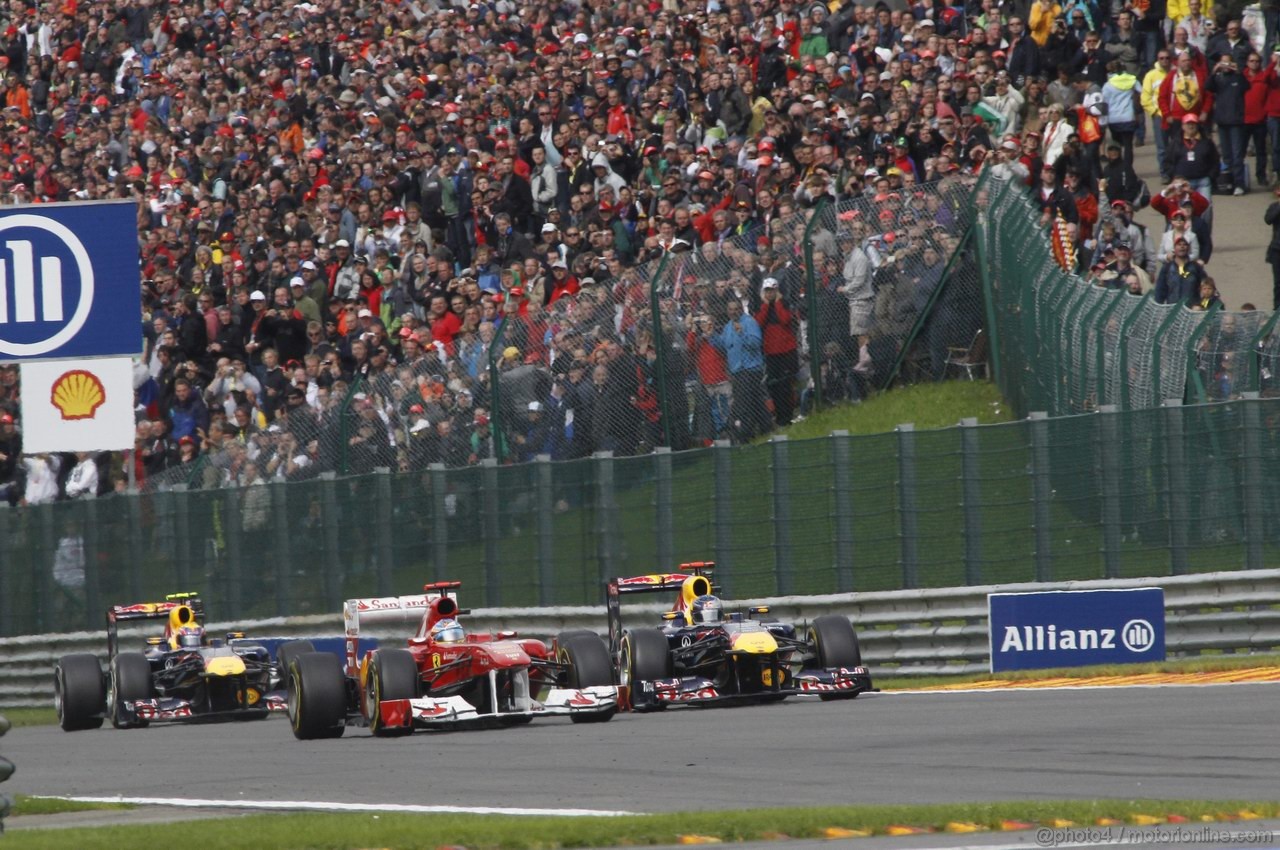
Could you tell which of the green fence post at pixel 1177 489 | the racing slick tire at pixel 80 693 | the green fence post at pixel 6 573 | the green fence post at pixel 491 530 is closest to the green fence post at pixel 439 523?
the green fence post at pixel 491 530

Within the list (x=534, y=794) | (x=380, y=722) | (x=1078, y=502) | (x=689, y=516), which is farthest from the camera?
(x=689, y=516)

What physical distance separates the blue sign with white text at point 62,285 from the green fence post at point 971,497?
304 inches

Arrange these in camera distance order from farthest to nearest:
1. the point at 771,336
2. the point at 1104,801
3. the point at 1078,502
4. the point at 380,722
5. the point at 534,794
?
1. the point at 771,336
2. the point at 1078,502
3. the point at 380,722
4. the point at 534,794
5. the point at 1104,801

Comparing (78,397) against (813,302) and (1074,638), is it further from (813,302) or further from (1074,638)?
(813,302)

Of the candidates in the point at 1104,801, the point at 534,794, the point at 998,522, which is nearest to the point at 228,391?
the point at 998,522

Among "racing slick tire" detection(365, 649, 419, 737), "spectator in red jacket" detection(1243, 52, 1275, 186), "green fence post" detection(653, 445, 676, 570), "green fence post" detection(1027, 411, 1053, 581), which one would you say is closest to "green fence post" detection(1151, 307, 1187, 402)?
"green fence post" detection(1027, 411, 1053, 581)

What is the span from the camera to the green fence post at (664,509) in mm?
21000

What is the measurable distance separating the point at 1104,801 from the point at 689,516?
11333mm

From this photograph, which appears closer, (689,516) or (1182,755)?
(1182,755)

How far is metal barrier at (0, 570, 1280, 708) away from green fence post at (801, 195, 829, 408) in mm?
3387

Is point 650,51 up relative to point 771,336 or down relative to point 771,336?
up

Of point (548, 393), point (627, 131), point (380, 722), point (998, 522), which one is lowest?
point (380, 722)

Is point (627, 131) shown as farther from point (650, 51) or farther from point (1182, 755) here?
point (1182, 755)

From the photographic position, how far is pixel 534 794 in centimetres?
1151
